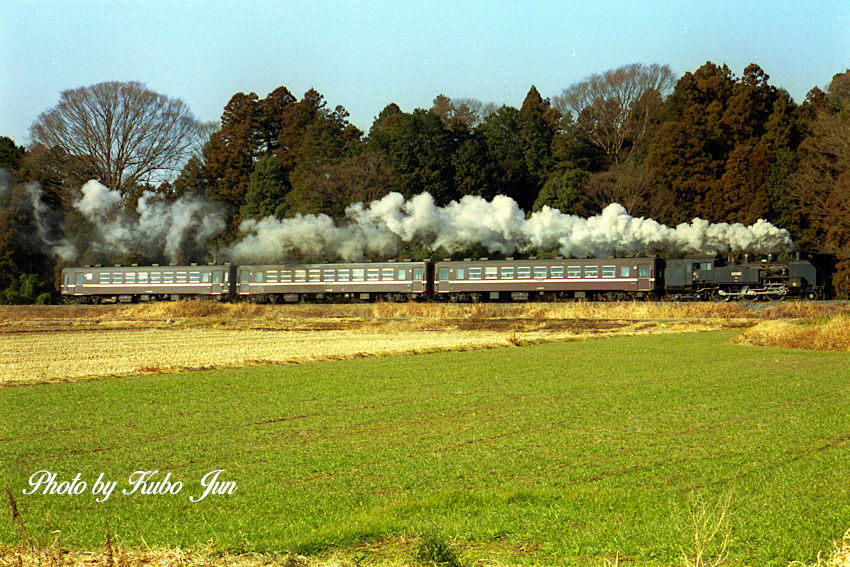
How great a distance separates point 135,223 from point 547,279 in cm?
3710

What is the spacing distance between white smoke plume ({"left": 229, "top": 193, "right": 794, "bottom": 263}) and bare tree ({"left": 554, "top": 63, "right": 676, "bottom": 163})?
1787cm

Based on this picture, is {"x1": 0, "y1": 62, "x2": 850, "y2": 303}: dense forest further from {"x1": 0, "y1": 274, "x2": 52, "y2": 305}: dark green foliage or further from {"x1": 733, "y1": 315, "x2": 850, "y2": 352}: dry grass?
{"x1": 733, "y1": 315, "x2": 850, "y2": 352}: dry grass

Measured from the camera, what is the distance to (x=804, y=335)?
1142 inches

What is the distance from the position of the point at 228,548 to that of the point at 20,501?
326cm

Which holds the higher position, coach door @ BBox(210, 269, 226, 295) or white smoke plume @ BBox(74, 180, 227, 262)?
white smoke plume @ BBox(74, 180, 227, 262)

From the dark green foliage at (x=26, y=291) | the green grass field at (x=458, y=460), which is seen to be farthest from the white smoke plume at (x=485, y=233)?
the green grass field at (x=458, y=460)

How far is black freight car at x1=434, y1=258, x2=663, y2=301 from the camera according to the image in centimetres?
4944

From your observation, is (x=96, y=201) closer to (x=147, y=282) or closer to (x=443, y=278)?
(x=147, y=282)

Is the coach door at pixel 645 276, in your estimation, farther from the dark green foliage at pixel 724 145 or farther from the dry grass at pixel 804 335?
the dry grass at pixel 804 335

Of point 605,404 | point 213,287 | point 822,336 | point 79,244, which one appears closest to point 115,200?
Answer: point 79,244

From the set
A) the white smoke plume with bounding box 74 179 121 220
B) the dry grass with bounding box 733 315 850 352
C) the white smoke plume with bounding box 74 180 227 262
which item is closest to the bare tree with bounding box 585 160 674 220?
the dry grass with bounding box 733 315 850 352

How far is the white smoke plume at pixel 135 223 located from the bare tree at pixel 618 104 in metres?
36.4

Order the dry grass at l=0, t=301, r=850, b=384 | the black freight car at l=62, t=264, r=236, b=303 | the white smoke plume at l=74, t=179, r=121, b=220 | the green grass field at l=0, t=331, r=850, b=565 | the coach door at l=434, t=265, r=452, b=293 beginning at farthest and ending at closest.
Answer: the white smoke plume at l=74, t=179, r=121, b=220
the black freight car at l=62, t=264, r=236, b=303
the coach door at l=434, t=265, r=452, b=293
the dry grass at l=0, t=301, r=850, b=384
the green grass field at l=0, t=331, r=850, b=565

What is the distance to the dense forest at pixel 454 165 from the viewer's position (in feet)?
197
